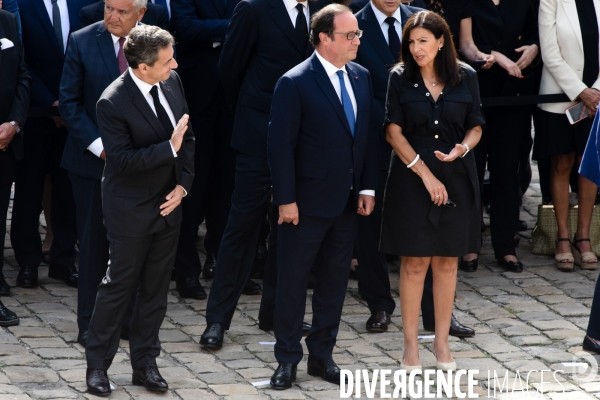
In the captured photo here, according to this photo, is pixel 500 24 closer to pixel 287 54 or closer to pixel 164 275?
pixel 287 54

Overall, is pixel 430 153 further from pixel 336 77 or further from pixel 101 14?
pixel 101 14

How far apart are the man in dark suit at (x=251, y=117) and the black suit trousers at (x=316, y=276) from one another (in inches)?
27.0

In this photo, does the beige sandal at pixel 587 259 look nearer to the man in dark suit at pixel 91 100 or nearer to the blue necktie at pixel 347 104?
the blue necktie at pixel 347 104

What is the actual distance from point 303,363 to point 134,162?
5.70 ft

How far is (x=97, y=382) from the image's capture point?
6.19m

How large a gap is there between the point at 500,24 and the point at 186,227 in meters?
2.83

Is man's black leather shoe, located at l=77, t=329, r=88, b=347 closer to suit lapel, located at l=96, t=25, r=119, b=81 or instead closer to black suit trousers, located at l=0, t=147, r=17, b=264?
black suit trousers, located at l=0, t=147, r=17, b=264

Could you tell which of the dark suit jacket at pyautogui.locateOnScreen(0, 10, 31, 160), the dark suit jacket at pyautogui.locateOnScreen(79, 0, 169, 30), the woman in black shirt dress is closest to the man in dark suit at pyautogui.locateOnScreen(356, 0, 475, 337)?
the woman in black shirt dress

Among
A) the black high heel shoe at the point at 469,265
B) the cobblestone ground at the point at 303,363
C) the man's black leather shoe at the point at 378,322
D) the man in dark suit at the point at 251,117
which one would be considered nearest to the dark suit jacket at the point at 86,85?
the man in dark suit at the point at 251,117

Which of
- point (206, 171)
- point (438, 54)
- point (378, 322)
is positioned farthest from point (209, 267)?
point (438, 54)

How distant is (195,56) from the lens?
811 centimetres

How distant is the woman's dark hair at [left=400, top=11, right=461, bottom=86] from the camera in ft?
21.2

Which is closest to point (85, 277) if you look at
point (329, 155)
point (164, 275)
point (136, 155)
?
point (164, 275)

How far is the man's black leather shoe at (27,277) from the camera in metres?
8.15
